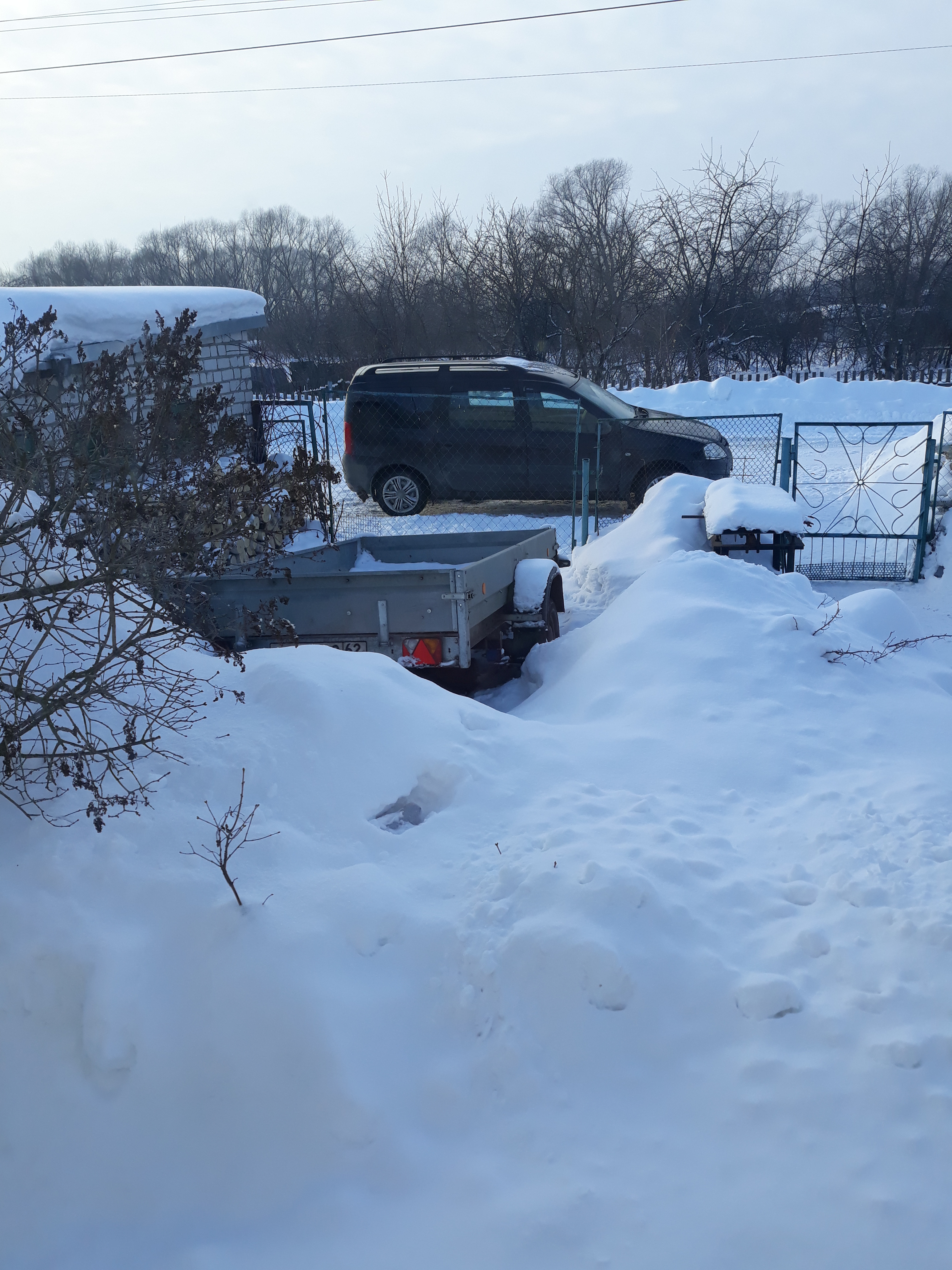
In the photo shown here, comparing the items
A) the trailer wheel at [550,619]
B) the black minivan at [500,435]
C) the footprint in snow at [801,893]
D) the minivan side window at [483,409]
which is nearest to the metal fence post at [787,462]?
the black minivan at [500,435]

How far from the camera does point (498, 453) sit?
11.1m

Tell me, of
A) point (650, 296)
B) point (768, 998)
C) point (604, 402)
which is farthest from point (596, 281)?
point (768, 998)

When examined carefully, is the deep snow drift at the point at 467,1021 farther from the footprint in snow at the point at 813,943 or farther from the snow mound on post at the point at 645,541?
the snow mound on post at the point at 645,541

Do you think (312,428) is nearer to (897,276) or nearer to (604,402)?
(604,402)

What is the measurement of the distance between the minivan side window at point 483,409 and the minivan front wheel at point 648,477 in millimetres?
1640

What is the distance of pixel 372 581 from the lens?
5195 millimetres

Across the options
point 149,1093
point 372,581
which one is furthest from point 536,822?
point 372,581

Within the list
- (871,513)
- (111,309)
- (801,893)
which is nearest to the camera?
(801,893)

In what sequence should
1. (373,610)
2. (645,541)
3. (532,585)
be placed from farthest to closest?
(645,541) → (532,585) → (373,610)

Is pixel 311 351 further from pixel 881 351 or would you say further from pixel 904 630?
pixel 904 630

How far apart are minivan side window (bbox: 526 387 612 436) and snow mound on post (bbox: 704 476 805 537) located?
3020 millimetres

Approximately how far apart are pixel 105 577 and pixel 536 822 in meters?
1.73

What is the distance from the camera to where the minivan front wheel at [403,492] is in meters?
11.3

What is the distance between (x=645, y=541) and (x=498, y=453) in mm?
3381
